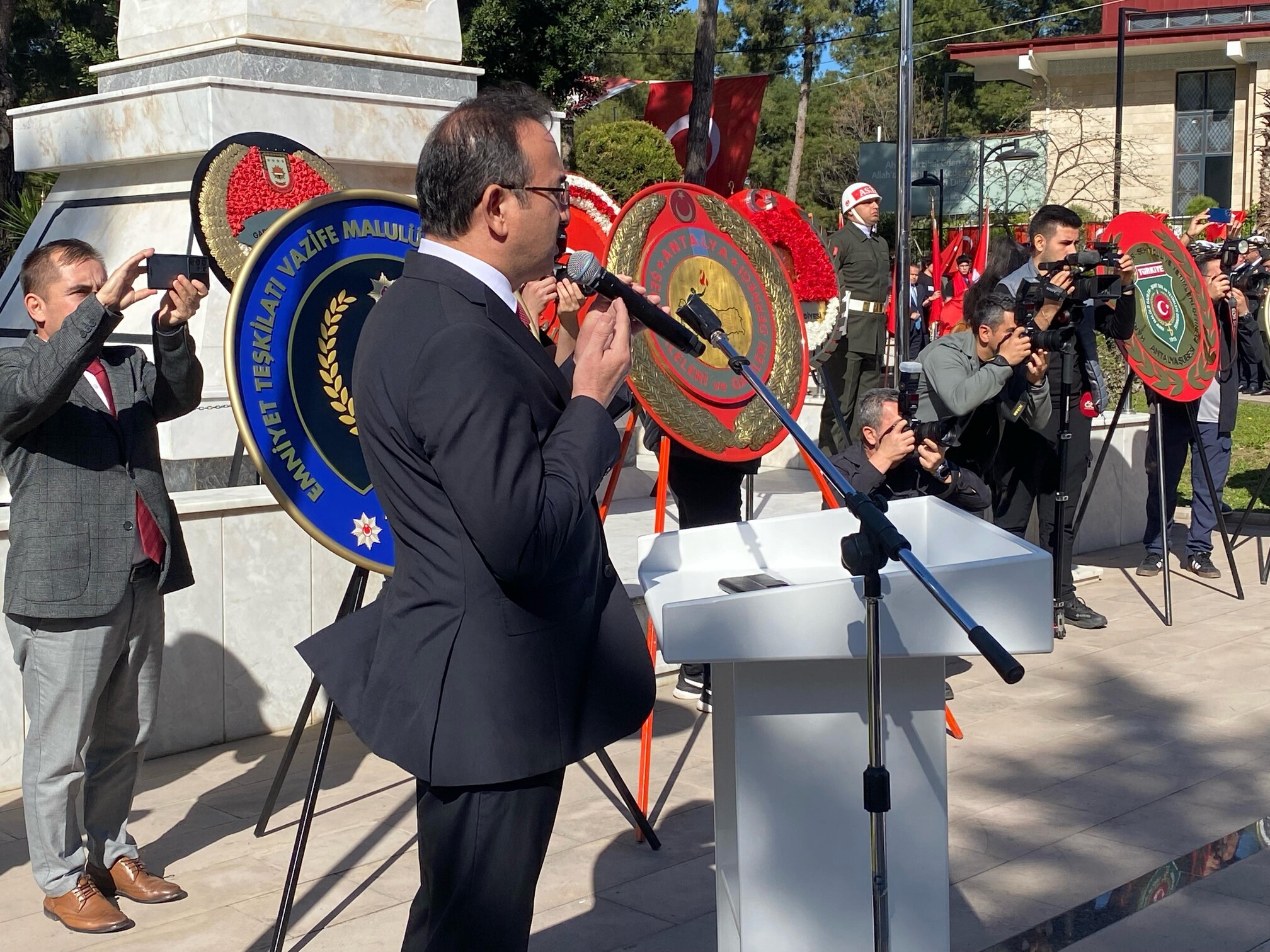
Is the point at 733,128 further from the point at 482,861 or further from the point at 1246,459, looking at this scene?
the point at 482,861

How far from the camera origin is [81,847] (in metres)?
3.74

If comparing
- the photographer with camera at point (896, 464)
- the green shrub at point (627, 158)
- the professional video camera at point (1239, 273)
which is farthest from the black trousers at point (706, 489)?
the green shrub at point (627, 158)

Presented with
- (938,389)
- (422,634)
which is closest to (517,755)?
(422,634)

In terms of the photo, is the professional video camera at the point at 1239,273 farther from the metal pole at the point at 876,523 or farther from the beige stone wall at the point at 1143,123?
the beige stone wall at the point at 1143,123

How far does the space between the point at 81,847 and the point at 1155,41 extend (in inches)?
1286

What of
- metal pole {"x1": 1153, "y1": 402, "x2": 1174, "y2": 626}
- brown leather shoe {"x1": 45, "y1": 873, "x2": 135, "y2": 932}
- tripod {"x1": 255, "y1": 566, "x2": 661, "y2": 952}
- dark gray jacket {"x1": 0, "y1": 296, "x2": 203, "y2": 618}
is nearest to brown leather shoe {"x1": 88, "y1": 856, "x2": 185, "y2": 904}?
brown leather shoe {"x1": 45, "y1": 873, "x2": 135, "y2": 932}

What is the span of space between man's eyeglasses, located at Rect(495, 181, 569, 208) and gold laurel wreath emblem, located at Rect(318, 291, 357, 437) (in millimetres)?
1841

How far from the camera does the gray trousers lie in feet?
11.8

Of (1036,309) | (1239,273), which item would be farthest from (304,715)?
(1239,273)

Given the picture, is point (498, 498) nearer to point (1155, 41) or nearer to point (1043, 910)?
point (1043, 910)

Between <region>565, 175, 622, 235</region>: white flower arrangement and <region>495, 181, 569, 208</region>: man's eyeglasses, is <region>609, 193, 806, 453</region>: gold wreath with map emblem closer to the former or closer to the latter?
<region>565, 175, 622, 235</region>: white flower arrangement

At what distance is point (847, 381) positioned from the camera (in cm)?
1043

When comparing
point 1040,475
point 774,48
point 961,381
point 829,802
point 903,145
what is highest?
point 774,48

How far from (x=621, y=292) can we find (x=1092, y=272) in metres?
4.43
